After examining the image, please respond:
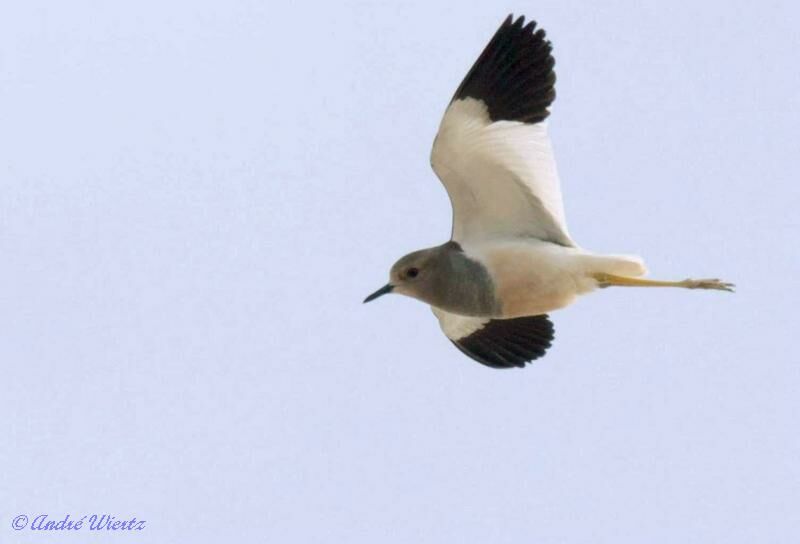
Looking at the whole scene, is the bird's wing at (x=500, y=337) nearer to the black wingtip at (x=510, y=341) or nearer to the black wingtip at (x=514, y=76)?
the black wingtip at (x=510, y=341)

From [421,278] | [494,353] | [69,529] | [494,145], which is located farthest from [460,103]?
[69,529]

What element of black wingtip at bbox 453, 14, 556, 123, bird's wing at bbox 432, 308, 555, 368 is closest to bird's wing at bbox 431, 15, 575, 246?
black wingtip at bbox 453, 14, 556, 123

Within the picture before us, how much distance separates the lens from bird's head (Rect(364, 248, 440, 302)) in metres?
15.5

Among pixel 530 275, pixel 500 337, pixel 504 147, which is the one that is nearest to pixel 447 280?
pixel 530 275

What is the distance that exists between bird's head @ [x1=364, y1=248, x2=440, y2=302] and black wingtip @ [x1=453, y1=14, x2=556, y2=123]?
→ 123cm

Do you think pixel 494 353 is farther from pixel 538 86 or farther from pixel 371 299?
pixel 538 86

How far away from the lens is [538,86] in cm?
1518

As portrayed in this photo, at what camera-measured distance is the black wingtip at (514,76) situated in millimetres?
15031

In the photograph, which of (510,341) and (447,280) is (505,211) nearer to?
(447,280)

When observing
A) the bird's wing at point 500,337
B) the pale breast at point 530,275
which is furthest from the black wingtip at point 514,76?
the bird's wing at point 500,337

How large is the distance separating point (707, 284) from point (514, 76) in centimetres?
232

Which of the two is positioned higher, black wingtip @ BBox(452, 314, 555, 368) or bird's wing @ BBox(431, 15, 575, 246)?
bird's wing @ BBox(431, 15, 575, 246)

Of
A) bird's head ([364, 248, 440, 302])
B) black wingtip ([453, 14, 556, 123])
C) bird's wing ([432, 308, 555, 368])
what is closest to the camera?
black wingtip ([453, 14, 556, 123])

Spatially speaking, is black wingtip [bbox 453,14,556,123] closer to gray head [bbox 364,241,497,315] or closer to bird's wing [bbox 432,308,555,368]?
gray head [bbox 364,241,497,315]
